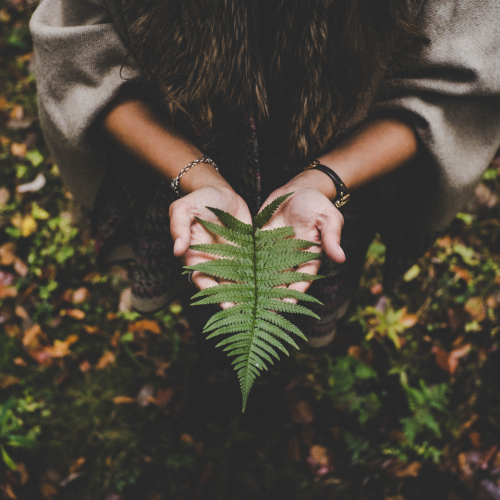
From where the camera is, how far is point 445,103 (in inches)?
49.2

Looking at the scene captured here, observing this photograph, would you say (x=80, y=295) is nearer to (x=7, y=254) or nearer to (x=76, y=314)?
(x=76, y=314)

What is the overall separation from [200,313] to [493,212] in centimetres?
254

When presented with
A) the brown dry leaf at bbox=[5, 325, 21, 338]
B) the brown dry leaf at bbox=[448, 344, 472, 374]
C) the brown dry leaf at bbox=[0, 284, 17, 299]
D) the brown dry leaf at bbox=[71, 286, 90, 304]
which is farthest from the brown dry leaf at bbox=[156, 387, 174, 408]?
the brown dry leaf at bbox=[448, 344, 472, 374]

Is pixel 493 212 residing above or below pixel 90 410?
below

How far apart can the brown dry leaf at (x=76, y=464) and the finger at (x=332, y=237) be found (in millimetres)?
2247

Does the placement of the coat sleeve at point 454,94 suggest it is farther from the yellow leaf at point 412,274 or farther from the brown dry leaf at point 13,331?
the brown dry leaf at point 13,331

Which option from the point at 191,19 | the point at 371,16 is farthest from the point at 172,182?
the point at 371,16

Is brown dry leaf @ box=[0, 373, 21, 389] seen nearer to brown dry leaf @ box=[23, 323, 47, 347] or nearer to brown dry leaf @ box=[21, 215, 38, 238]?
brown dry leaf @ box=[23, 323, 47, 347]

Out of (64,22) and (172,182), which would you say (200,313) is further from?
(64,22)

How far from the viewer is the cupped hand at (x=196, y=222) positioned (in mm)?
1122

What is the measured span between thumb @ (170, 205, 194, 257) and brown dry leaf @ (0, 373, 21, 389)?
7.30 ft

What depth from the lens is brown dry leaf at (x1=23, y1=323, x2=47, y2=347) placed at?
8.63ft

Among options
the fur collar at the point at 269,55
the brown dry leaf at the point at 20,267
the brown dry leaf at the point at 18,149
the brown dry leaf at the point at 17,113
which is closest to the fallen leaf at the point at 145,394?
the brown dry leaf at the point at 20,267

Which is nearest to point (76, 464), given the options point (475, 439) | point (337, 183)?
point (337, 183)
